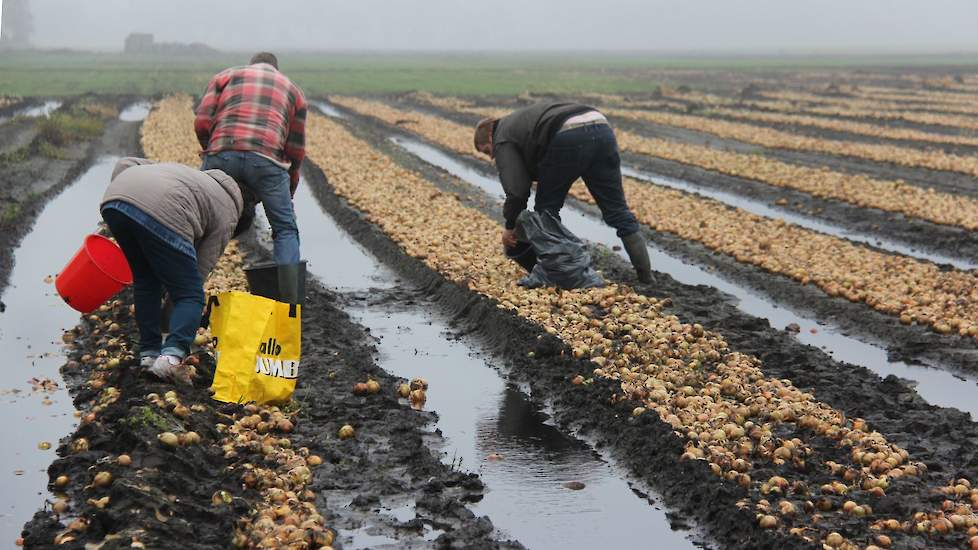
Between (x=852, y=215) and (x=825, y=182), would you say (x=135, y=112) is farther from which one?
(x=852, y=215)

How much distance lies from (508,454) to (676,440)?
2.81 feet

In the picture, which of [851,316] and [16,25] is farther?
[16,25]

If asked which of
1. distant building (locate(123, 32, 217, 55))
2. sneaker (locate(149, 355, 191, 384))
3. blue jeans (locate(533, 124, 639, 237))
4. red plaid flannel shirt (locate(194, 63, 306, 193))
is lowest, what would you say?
sneaker (locate(149, 355, 191, 384))

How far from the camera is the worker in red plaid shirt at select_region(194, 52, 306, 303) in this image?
6.77m

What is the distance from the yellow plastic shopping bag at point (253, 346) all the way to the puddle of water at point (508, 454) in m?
0.94

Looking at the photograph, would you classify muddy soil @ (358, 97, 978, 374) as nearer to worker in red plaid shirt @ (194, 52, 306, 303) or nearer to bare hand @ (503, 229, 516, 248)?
bare hand @ (503, 229, 516, 248)

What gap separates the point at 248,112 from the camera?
22.3ft

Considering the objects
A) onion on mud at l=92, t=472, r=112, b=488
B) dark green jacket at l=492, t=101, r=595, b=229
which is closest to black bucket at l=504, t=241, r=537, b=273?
dark green jacket at l=492, t=101, r=595, b=229

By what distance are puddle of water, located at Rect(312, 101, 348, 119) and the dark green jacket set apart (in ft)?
67.1

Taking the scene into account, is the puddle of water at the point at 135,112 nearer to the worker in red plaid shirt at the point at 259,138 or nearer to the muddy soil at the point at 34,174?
the muddy soil at the point at 34,174

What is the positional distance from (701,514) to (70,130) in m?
19.3

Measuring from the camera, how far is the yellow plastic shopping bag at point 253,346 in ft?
18.1

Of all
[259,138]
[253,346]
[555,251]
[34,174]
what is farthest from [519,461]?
[34,174]

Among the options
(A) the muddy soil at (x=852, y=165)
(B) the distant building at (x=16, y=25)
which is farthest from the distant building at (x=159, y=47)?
(A) the muddy soil at (x=852, y=165)
